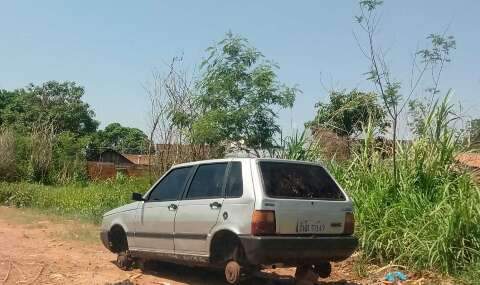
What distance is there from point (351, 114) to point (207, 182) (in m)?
6.96

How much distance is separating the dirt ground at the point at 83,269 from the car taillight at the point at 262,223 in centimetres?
179

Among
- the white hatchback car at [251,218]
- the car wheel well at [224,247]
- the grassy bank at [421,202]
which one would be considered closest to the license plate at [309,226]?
the white hatchback car at [251,218]

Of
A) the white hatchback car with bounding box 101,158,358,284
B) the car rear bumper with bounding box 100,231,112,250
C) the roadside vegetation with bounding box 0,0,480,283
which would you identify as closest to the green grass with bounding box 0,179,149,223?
the roadside vegetation with bounding box 0,0,480,283

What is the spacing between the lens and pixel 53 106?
57562 mm

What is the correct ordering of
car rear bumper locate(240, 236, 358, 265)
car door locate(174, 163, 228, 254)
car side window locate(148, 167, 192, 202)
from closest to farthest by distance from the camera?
car rear bumper locate(240, 236, 358, 265) < car door locate(174, 163, 228, 254) < car side window locate(148, 167, 192, 202)

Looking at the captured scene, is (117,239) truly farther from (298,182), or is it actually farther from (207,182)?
(298,182)

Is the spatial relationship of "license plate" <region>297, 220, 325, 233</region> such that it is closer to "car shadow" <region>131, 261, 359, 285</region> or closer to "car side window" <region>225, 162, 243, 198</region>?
"car side window" <region>225, 162, 243, 198</region>

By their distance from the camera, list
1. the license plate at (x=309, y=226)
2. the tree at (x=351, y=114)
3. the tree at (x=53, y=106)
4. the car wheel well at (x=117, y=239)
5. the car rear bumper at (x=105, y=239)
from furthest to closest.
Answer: the tree at (x=53, y=106) < the tree at (x=351, y=114) < the car rear bumper at (x=105, y=239) < the car wheel well at (x=117, y=239) < the license plate at (x=309, y=226)

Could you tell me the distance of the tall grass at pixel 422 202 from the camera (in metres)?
8.09

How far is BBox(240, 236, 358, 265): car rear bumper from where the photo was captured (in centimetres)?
Result: 642

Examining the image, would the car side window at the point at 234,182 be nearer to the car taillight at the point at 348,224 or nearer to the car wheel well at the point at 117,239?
the car taillight at the point at 348,224

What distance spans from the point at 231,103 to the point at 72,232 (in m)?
4.77

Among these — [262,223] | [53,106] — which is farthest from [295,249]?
[53,106]

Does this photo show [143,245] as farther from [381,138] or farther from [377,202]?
[381,138]
